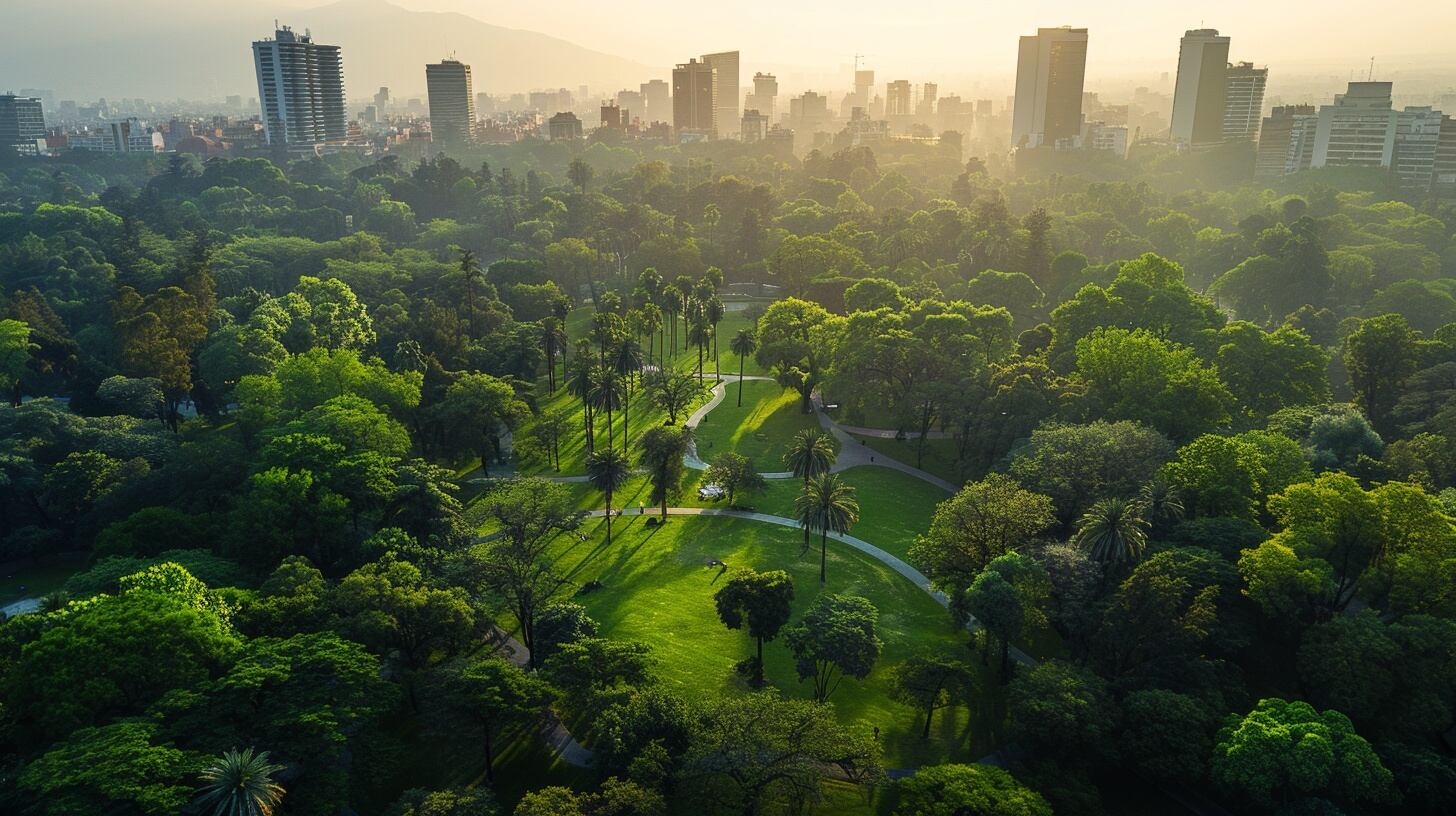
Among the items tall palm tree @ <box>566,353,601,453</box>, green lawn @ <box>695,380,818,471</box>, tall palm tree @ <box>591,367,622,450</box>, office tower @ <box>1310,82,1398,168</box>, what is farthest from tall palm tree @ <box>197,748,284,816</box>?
office tower @ <box>1310,82,1398,168</box>

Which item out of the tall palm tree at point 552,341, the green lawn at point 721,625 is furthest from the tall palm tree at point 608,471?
the tall palm tree at point 552,341

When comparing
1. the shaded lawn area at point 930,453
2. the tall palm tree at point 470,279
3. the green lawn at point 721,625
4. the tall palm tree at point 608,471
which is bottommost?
the green lawn at point 721,625

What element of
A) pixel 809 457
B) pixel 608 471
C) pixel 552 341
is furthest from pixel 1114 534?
pixel 552 341

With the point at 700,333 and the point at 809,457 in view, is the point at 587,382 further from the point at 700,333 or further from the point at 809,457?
the point at 700,333

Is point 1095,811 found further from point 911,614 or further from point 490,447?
point 490,447

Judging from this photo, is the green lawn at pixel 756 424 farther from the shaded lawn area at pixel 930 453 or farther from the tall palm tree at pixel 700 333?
the shaded lawn area at pixel 930 453

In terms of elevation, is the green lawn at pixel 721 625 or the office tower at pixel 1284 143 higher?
the office tower at pixel 1284 143
